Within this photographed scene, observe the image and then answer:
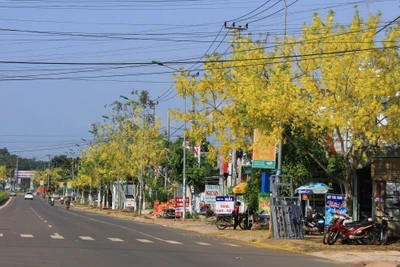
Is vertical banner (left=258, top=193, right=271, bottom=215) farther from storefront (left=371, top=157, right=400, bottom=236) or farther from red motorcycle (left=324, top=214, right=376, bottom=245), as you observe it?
red motorcycle (left=324, top=214, right=376, bottom=245)

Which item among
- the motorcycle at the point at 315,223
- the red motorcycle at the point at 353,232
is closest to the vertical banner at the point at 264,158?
the motorcycle at the point at 315,223

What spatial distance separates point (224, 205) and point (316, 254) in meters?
15.4

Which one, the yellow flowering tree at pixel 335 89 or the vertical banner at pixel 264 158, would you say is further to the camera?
the vertical banner at pixel 264 158

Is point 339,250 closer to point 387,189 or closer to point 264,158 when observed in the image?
point 387,189

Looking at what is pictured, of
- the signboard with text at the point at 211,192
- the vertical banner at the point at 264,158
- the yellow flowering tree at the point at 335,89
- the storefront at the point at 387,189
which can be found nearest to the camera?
the yellow flowering tree at the point at 335,89

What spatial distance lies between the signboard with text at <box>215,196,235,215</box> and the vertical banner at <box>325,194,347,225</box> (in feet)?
32.9

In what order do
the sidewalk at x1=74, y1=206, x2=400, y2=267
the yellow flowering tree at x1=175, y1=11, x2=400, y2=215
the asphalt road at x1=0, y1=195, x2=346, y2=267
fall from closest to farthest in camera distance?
the asphalt road at x1=0, y1=195, x2=346, y2=267, the sidewalk at x1=74, y1=206, x2=400, y2=267, the yellow flowering tree at x1=175, y1=11, x2=400, y2=215

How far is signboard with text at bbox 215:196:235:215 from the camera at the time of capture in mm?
38281

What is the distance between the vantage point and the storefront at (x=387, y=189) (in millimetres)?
28062

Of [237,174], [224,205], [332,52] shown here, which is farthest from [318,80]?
[237,174]

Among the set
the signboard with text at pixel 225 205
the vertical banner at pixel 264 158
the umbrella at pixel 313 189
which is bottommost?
the signboard with text at pixel 225 205

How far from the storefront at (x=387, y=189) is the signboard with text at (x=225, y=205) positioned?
10.6 m

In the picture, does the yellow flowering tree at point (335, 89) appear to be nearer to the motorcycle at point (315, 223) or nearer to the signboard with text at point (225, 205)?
the motorcycle at point (315, 223)

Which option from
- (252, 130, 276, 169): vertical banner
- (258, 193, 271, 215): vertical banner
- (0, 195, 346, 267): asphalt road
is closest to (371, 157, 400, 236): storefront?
(252, 130, 276, 169): vertical banner
